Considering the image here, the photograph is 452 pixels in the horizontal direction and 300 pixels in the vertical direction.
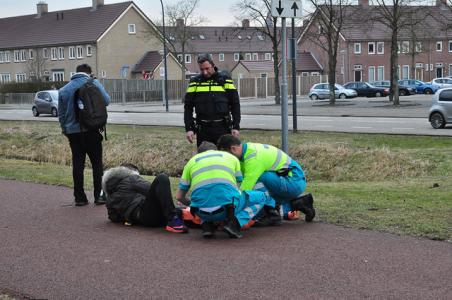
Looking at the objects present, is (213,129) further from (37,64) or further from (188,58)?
(188,58)

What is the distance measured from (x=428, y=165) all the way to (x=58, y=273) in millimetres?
9516

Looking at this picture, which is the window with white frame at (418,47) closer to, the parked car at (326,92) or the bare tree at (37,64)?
the parked car at (326,92)

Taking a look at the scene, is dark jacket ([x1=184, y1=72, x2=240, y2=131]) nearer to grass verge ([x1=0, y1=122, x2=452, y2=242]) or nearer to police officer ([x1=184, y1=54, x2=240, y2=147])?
police officer ([x1=184, y1=54, x2=240, y2=147])

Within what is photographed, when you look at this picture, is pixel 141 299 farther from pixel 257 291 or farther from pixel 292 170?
pixel 292 170

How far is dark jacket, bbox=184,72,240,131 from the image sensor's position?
8.32m

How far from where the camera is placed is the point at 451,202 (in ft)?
27.7

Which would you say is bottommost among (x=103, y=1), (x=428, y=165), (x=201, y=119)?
Answer: (x=428, y=165)

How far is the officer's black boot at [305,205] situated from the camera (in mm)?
7426

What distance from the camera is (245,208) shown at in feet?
23.0

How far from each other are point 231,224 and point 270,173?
78 centimetres

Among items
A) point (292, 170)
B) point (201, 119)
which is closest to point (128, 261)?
point (292, 170)

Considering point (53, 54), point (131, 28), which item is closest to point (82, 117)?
point (131, 28)

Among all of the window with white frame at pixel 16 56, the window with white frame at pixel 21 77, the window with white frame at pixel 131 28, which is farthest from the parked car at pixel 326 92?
the window with white frame at pixel 16 56

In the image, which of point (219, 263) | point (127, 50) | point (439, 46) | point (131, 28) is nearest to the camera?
point (219, 263)
